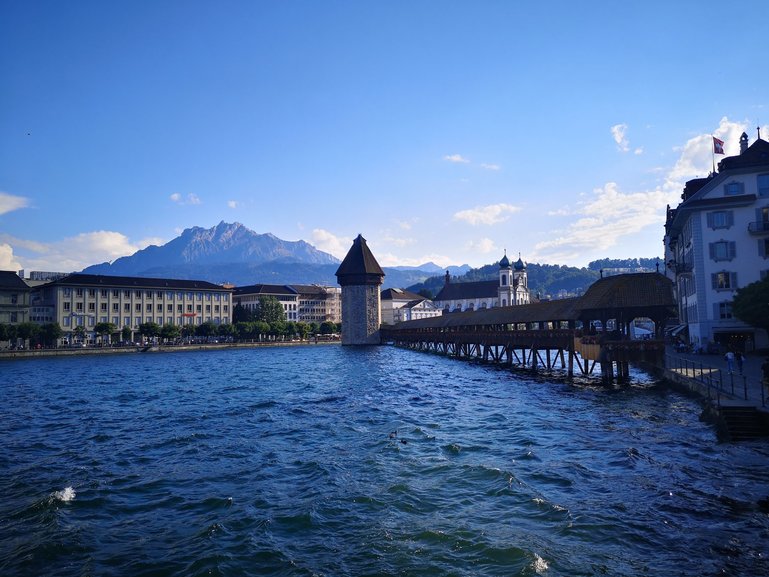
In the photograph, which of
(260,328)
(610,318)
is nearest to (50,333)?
(260,328)

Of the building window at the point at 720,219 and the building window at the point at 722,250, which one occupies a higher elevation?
the building window at the point at 720,219

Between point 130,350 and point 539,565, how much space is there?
316 ft

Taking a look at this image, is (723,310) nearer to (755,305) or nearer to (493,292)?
(755,305)

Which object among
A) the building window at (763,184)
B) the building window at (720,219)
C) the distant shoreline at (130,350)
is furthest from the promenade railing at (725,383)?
the distant shoreline at (130,350)

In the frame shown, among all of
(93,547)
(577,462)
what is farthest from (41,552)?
(577,462)

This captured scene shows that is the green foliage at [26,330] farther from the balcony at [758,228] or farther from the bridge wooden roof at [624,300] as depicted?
the balcony at [758,228]

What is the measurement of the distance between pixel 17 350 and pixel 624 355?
8096 cm

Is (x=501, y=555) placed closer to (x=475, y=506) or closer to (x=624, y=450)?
(x=475, y=506)

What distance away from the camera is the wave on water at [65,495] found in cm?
1275

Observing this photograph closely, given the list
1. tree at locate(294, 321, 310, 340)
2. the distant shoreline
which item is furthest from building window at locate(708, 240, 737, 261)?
→ tree at locate(294, 321, 310, 340)

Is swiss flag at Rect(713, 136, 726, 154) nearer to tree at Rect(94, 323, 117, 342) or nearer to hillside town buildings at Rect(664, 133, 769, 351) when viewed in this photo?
hillside town buildings at Rect(664, 133, 769, 351)

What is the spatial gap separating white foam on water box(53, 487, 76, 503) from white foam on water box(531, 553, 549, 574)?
33.3 ft

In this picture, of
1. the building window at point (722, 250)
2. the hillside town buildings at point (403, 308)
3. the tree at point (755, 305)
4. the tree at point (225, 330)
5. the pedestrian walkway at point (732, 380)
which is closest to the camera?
the pedestrian walkway at point (732, 380)

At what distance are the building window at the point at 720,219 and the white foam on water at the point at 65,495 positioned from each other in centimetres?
4028
